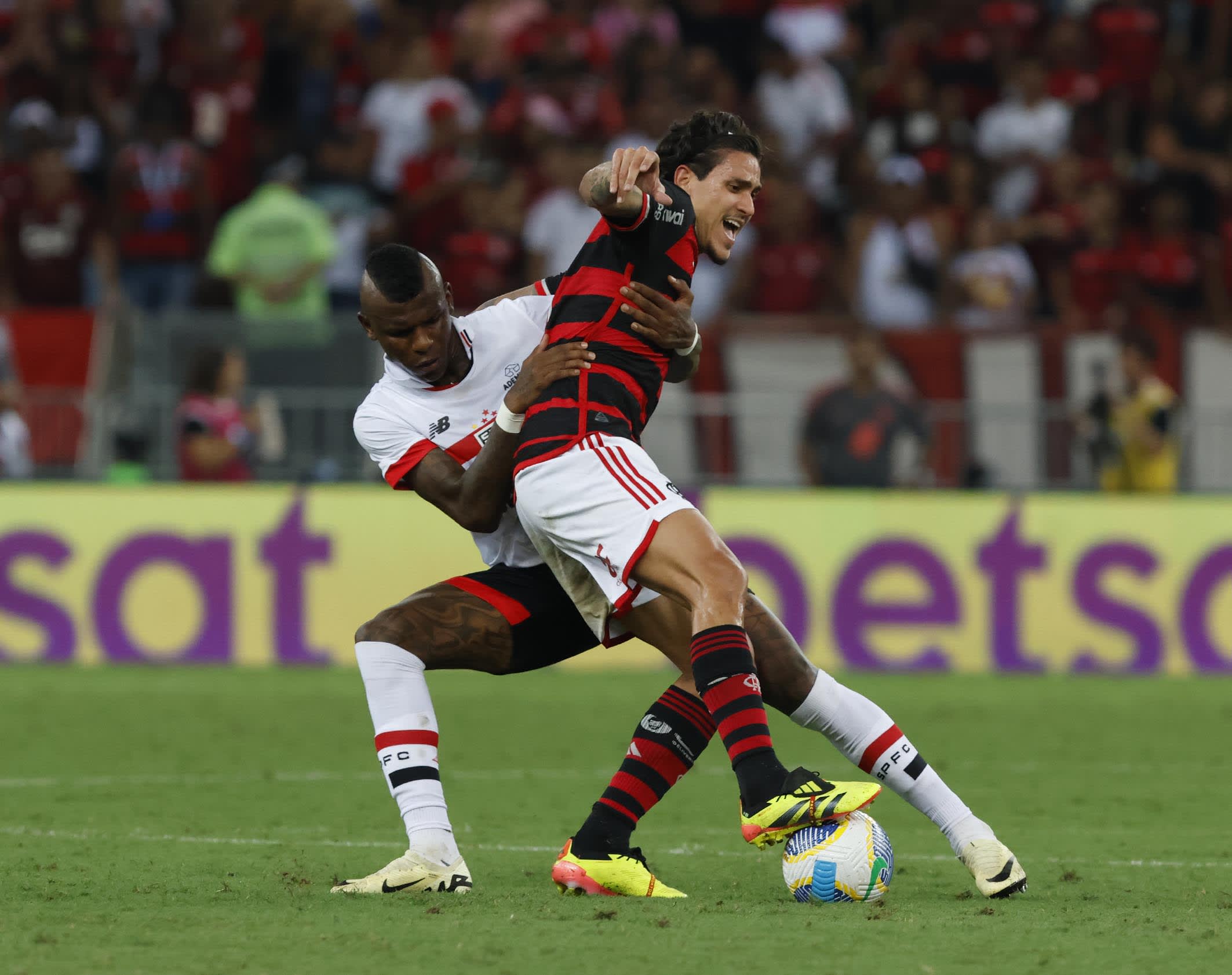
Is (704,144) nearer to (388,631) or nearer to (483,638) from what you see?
(483,638)

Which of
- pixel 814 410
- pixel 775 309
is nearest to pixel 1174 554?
pixel 814 410

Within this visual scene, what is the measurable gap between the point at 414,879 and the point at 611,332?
1699mm

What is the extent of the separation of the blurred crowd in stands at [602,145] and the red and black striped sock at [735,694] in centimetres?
965

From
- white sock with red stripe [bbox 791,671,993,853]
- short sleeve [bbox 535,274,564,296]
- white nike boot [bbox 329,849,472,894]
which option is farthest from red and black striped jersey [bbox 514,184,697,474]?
white nike boot [bbox 329,849,472,894]

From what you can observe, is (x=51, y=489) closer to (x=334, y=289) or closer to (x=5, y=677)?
A: (x=5, y=677)

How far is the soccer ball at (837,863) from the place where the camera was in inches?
219

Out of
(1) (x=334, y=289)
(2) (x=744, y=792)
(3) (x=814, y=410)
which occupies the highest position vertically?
(1) (x=334, y=289)

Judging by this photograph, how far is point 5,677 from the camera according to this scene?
13.1 metres

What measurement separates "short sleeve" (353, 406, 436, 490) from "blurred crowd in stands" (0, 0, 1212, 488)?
Result: 27.9 ft

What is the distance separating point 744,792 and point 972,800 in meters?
3.06

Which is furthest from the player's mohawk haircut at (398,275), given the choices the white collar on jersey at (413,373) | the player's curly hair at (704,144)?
the player's curly hair at (704,144)

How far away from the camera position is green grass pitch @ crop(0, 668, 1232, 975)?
15.7 feet

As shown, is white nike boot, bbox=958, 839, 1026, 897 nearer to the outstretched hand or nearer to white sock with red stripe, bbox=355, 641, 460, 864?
white sock with red stripe, bbox=355, 641, 460, 864

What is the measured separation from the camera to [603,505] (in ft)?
18.7
